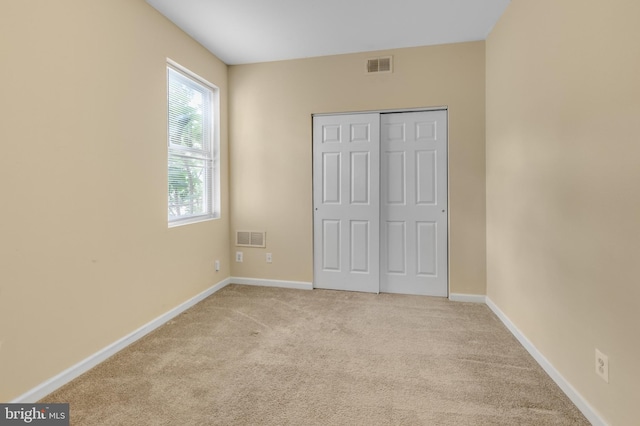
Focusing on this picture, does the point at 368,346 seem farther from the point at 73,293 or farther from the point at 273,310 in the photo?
the point at 73,293

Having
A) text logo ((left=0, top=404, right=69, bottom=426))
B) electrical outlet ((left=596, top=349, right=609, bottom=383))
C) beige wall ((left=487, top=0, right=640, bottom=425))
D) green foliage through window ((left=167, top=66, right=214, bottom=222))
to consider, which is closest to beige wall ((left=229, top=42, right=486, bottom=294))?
green foliage through window ((left=167, top=66, right=214, bottom=222))

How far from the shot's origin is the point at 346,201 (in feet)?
12.6

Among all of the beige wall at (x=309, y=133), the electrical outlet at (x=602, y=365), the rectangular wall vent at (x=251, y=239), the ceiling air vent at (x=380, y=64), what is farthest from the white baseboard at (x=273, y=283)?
the electrical outlet at (x=602, y=365)

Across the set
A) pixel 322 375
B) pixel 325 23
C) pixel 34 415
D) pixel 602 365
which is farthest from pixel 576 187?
pixel 34 415

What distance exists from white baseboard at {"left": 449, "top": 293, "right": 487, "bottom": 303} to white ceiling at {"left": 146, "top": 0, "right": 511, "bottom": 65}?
2.67 m

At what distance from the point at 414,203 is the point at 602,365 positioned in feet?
7.43

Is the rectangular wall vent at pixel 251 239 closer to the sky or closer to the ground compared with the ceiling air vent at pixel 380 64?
closer to the ground

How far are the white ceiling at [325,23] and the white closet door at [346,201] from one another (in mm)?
810

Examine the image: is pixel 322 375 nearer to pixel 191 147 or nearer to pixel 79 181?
pixel 79 181

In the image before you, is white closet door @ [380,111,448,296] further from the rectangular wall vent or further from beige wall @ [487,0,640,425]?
the rectangular wall vent

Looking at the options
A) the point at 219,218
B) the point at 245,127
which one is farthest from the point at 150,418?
the point at 245,127

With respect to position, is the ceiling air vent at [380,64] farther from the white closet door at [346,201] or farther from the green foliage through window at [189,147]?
the green foliage through window at [189,147]

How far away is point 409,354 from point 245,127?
3.09 metres

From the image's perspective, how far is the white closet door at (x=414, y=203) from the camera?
359cm
